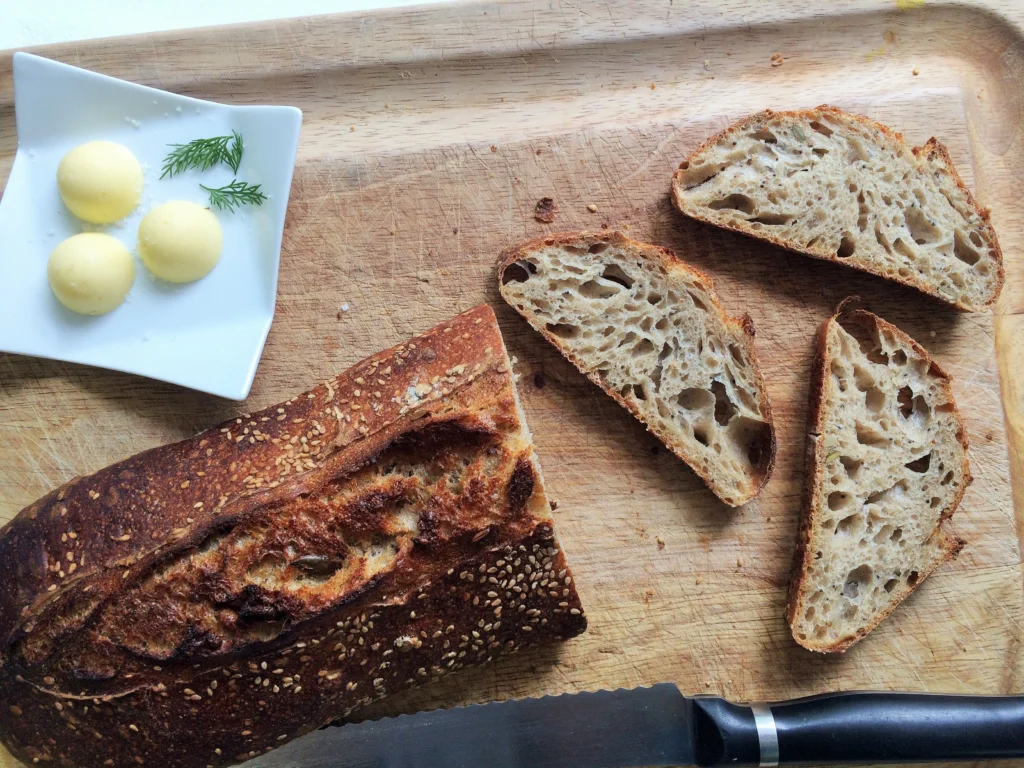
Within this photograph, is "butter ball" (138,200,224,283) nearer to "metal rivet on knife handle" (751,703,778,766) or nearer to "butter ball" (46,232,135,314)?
"butter ball" (46,232,135,314)

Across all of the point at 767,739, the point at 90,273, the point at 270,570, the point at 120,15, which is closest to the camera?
the point at 270,570

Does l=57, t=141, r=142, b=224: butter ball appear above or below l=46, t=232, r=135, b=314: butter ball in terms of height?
above

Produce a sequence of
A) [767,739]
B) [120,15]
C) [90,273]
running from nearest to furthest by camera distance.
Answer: [767,739] → [90,273] → [120,15]

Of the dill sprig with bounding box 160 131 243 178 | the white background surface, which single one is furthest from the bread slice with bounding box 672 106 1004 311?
the dill sprig with bounding box 160 131 243 178

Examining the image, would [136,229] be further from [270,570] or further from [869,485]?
[869,485]

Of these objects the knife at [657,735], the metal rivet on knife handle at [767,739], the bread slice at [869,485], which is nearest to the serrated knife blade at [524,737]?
the knife at [657,735]

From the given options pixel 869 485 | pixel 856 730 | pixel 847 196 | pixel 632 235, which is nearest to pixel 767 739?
pixel 856 730

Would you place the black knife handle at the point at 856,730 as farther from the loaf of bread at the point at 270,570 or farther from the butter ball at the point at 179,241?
the butter ball at the point at 179,241
